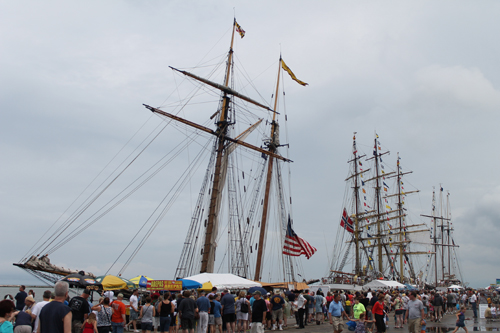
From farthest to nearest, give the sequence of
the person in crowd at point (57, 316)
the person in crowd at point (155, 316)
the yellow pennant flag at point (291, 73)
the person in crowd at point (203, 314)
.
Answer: the yellow pennant flag at point (291, 73)
the person in crowd at point (155, 316)
the person in crowd at point (203, 314)
the person in crowd at point (57, 316)

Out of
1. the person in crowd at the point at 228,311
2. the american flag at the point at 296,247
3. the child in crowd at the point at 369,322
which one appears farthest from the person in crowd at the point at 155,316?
the american flag at the point at 296,247

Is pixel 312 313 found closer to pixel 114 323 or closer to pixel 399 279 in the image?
pixel 114 323

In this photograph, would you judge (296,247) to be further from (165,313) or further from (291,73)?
(165,313)

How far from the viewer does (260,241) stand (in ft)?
131

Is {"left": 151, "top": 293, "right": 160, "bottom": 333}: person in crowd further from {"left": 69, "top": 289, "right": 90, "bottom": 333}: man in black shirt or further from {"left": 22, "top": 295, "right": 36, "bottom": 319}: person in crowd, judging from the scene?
{"left": 69, "top": 289, "right": 90, "bottom": 333}: man in black shirt

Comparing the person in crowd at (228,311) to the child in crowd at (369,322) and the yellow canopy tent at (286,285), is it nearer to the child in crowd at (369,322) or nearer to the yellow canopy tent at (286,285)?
the child in crowd at (369,322)

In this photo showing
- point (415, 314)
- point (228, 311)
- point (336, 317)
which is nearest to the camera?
point (415, 314)

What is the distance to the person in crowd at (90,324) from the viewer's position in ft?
28.2

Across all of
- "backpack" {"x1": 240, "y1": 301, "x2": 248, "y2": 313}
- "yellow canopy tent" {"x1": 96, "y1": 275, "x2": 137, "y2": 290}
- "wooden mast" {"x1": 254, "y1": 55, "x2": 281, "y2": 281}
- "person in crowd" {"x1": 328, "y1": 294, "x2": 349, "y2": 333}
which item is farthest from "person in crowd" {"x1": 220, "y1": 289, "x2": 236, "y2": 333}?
"wooden mast" {"x1": 254, "y1": 55, "x2": 281, "y2": 281}

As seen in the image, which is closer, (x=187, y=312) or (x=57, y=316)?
(x=57, y=316)

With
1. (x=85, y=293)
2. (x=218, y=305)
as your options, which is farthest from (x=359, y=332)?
(x=85, y=293)

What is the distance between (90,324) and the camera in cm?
862

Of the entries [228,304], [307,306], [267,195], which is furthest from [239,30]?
[228,304]

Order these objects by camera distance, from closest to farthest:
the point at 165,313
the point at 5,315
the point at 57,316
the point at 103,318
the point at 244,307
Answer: the point at 57,316
the point at 5,315
the point at 103,318
the point at 165,313
the point at 244,307
